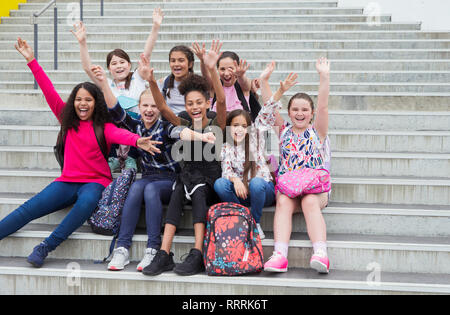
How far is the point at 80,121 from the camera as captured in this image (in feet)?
10.1

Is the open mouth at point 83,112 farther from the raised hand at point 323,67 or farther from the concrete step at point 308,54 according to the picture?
the concrete step at point 308,54

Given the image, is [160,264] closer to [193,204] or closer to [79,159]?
[193,204]

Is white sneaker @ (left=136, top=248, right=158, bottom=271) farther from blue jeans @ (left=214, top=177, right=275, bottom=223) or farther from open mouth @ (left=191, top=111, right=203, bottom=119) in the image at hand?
open mouth @ (left=191, top=111, right=203, bottom=119)

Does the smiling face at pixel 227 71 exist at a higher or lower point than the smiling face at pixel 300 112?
higher

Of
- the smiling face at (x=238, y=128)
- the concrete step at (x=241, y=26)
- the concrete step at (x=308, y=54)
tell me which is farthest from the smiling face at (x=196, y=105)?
the concrete step at (x=241, y=26)

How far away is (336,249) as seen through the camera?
2.69m

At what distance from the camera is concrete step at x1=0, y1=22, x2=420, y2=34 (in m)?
5.94

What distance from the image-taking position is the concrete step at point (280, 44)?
541 centimetres

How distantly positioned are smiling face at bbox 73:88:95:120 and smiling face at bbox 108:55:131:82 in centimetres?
53

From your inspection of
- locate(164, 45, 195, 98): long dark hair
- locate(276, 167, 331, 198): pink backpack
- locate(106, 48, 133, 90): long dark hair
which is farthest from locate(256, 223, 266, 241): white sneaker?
locate(106, 48, 133, 90): long dark hair

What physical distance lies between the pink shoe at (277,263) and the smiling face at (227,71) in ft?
4.41
